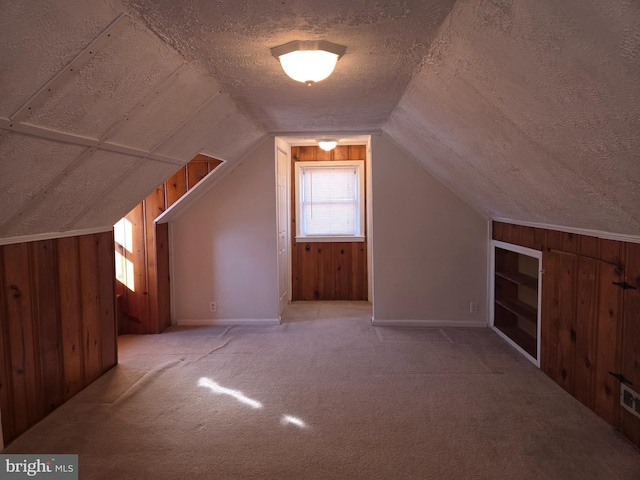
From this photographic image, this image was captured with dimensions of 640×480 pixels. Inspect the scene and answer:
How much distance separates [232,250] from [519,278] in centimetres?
295

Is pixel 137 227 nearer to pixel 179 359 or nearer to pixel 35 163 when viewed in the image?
pixel 179 359

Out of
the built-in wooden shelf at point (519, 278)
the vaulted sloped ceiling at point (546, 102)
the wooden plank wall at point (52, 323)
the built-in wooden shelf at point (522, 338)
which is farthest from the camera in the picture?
the built-in wooden shelf at point (519, 278)

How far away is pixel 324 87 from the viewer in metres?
2.84

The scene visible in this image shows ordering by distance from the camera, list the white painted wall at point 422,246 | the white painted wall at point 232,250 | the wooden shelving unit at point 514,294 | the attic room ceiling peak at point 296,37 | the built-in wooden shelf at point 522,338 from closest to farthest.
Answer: the attic room ceiling peak at point 296,37 → the built-in wooden shelf at point 522,338 → the wooden shelving unit at point 514,294 → the white painted wall at point 422,246 → the white painted wall at point 232,250

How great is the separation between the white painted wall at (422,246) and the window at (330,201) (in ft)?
4.69

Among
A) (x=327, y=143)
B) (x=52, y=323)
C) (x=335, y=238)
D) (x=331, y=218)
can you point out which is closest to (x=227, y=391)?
(x=52, y=323)

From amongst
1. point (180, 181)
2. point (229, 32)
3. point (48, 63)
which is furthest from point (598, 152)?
point (180, 181)

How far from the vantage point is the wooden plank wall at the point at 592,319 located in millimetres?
2316

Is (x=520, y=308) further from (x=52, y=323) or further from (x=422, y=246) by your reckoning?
(x=52, y=323)

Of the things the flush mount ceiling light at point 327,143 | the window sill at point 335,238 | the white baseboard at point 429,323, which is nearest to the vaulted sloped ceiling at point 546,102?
the white baseboard at point 429,323

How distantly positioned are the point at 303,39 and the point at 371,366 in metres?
2.49

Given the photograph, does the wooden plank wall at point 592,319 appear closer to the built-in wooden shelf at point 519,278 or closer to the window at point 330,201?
the built-in wooden shelf at point 519,278

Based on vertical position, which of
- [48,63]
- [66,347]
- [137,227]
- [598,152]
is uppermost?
[48,63]

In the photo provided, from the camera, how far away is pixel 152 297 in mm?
4406
